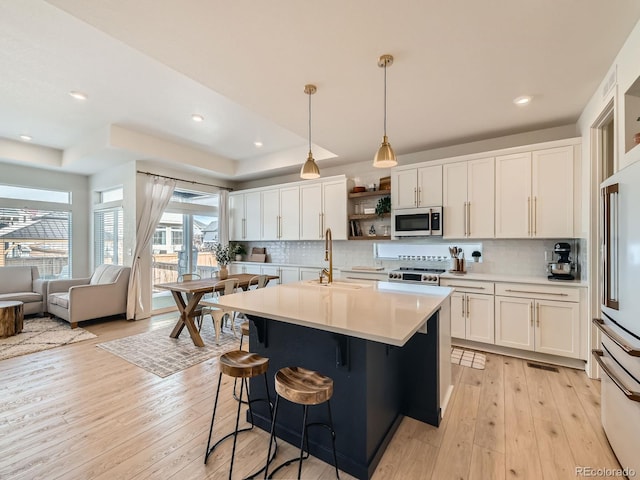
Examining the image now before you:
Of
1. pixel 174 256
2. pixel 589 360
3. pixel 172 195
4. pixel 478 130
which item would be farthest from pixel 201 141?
pixel 589 360

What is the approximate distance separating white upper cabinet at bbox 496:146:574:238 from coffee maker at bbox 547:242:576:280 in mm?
151

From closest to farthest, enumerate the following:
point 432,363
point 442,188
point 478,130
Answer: point 432,363 → point 478,130 → point 442,188

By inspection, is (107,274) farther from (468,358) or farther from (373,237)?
(468,358)

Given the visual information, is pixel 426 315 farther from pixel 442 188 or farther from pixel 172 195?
pixel 172 195

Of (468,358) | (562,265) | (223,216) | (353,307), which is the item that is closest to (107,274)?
(223,216)

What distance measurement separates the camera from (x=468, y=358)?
336 cm

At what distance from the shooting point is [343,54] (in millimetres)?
2150

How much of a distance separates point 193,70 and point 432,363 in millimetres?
2930

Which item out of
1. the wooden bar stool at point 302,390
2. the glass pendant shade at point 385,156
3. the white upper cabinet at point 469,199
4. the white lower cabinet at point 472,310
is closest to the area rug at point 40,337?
the wooden bar stool at point 302,390

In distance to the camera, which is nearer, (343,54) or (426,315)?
(426,315)

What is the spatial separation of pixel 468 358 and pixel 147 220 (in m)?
5.30

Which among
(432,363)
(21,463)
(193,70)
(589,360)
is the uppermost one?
(193,70)

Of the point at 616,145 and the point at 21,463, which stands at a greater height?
the point at 616,145

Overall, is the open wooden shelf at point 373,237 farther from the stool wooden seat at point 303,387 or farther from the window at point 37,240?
the window at point 37,240
